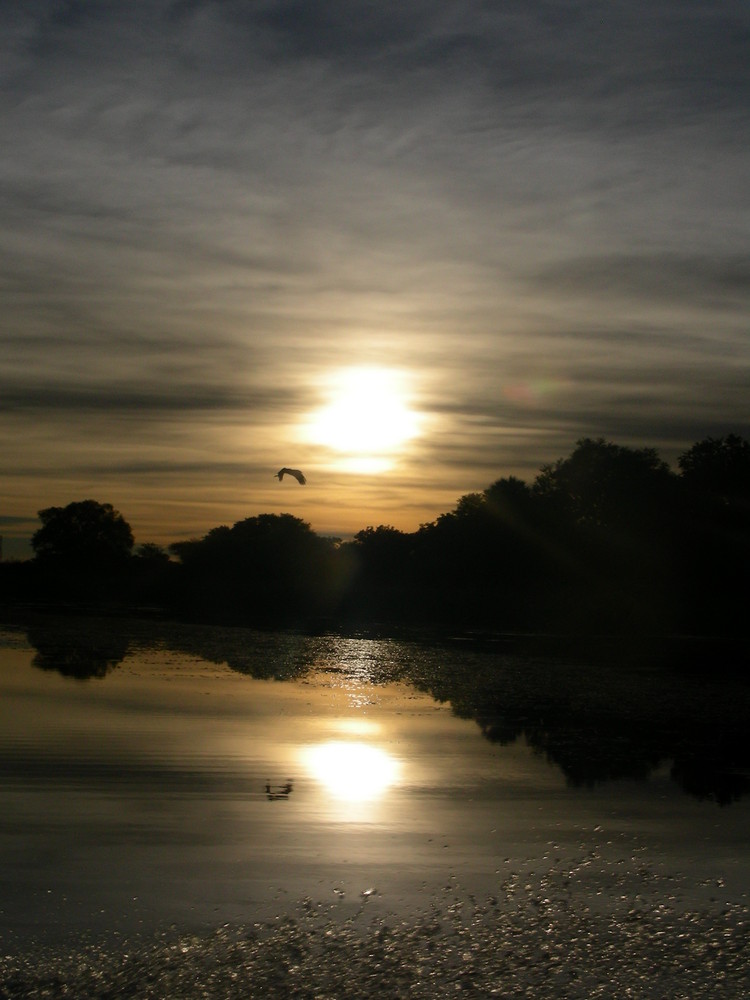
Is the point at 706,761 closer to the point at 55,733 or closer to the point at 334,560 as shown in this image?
the point at 55,733

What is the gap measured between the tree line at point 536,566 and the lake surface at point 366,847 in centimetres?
3747

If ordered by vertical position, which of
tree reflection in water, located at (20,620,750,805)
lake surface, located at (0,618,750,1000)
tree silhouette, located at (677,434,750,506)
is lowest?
lake surface, located at (0,618,750,1000)

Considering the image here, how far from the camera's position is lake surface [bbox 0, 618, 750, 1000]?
25.9ft

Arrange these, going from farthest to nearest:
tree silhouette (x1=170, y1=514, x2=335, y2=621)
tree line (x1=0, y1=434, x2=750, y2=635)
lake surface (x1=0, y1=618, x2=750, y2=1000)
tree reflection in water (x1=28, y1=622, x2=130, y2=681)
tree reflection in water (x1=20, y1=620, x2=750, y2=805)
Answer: tree silhouette (x1=170, y1=514, x2=335, y2=621) < tree line (x1=0, y1=434, x2=750, y2=635) < tree reflection in water (x1=28, y1=622, x2=130, y2=681) < tree reflection in water (x1=20, y1=620, x2=750, y2=805) < lake surface (x1=0, y1=618, x2=750, y2=1000)

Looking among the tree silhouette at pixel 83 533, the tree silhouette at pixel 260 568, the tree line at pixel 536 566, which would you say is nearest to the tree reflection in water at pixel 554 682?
the tree line at pixel 536 566

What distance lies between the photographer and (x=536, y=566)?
75438mm

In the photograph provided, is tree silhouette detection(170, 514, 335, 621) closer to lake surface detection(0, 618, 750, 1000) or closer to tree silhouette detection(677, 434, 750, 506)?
tree silhouette detection(677, 434, 750, 506)

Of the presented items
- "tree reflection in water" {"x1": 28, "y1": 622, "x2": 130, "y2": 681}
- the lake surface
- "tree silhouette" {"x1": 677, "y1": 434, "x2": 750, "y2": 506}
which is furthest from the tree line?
the lake surface

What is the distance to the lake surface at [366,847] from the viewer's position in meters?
7.90

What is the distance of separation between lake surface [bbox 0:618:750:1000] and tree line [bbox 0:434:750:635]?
1475 inches

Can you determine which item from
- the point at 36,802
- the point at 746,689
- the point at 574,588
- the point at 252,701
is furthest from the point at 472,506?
the point at 36,802

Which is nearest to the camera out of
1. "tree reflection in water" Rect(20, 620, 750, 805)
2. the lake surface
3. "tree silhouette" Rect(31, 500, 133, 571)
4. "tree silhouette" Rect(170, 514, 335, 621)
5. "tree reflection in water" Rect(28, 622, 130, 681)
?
the lake surface

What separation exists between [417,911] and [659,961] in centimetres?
198

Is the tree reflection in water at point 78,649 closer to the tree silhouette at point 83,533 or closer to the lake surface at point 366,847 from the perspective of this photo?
the lake surface at point 366,847
